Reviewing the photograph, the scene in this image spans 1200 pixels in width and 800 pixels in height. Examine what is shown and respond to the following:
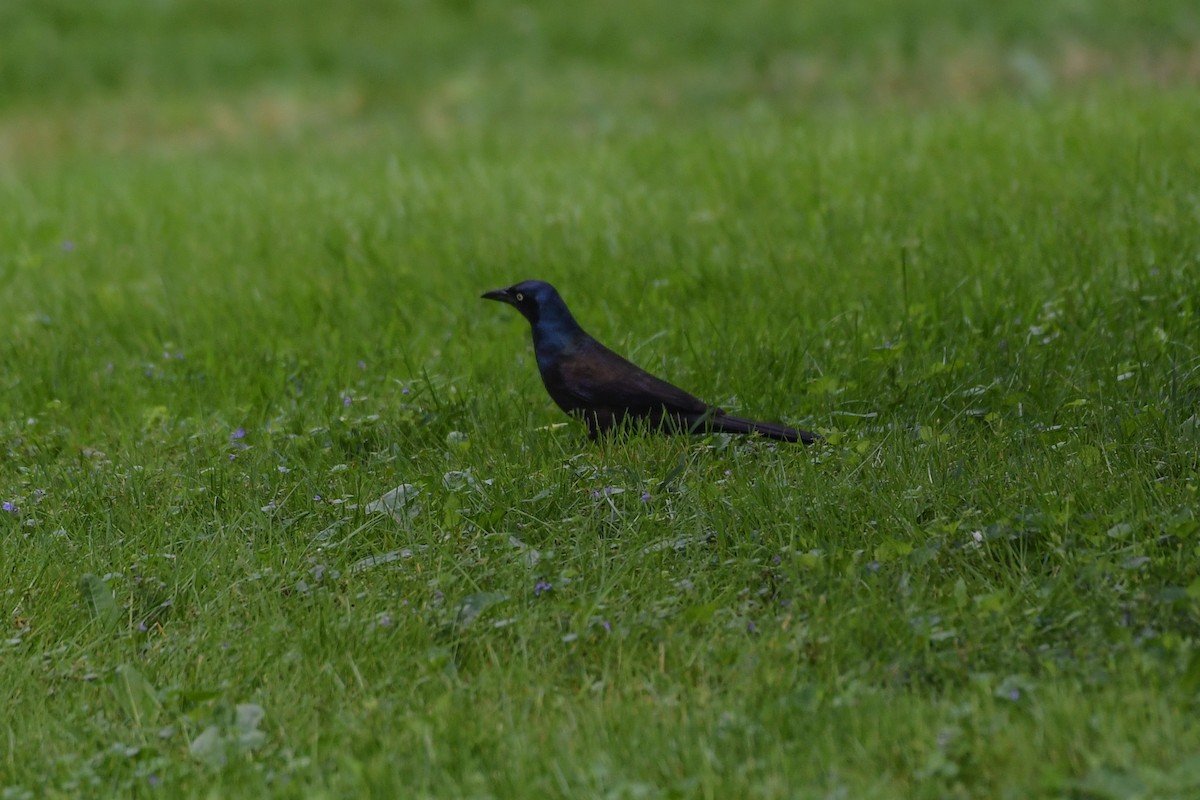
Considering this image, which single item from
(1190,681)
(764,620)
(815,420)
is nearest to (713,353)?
(815,420)

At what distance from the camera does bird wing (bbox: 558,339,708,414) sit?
5051 mm

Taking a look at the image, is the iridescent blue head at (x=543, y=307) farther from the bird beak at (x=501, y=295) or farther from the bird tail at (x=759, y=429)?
→ the bird tail at (x=759, y=429)

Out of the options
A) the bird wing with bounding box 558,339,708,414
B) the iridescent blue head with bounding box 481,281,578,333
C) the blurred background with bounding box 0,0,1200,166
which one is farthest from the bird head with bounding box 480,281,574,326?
the blurred background with bounding box 0,0,1200,166

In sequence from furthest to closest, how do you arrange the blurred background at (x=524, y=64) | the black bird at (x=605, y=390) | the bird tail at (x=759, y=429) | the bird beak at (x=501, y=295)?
1. the blurred background at (x=524, y=64)
2. the bird beak at (x=501, y=295)
3. the black bird at (x=605, y=390)
4. the bird tail at (x=759, y=429)

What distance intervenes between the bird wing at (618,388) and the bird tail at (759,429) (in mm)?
71

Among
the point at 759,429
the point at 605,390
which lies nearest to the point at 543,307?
the point at 605,390

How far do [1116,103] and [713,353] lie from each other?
16.8ft

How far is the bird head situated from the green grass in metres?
0.33

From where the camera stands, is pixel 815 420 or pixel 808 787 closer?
pixel 808 787

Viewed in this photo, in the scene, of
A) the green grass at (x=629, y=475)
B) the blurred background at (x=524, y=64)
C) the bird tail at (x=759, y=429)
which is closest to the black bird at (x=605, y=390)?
the bird tail at (x=759, y=429)

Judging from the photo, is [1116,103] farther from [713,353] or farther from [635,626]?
[635,626]

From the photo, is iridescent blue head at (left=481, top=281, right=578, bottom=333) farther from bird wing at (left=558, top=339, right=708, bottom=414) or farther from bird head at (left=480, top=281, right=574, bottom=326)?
bird wing at (left=558, top=339, right=708, bottom=414)

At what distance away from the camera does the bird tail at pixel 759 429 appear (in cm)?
479

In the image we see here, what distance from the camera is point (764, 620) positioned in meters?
3.77
